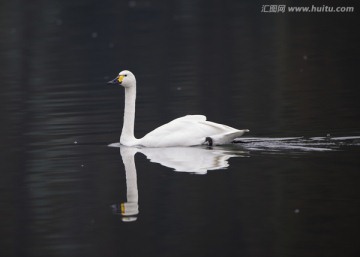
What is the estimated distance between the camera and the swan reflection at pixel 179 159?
12.7 metres

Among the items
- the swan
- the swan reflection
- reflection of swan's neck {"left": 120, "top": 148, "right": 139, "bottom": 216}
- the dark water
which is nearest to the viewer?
the dark water

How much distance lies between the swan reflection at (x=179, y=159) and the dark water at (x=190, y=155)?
1.2 inches

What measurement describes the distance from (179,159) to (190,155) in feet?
0.95

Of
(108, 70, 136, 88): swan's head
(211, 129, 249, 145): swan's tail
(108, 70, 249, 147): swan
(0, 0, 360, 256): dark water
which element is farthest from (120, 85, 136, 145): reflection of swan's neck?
(211, 129, 249, 145): swan's tail

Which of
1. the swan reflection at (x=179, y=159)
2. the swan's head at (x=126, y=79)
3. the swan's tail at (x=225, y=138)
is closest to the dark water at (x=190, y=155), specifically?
the swan reflection at (x=179, y=159)

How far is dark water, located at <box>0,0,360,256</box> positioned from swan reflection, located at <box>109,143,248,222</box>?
0.03m

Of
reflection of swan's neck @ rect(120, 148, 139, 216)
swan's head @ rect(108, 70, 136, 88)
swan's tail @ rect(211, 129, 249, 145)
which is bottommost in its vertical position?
reflection of swan's neck @ rect(120, 148, 139, 216)

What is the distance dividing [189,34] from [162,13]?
9.40m

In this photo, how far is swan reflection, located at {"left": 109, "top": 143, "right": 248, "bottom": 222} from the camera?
12692 millimetres

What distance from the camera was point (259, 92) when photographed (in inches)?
811

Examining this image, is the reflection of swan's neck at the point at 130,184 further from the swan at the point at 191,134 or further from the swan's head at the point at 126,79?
the swan's head at the point at 126,79

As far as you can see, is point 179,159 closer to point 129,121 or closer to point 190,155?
point 190,155

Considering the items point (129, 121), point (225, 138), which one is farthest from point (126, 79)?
point (225, 138)

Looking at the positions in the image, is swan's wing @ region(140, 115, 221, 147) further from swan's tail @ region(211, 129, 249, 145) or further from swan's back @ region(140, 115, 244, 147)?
swan's tail @ region(211, 129, 249, 145)
